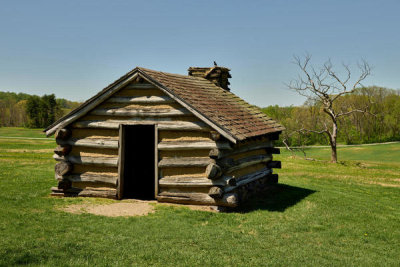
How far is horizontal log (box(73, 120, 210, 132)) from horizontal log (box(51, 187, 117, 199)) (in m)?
2.05

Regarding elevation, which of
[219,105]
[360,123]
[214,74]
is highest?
[214,74]

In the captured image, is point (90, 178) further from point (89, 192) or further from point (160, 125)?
point (160, 125)

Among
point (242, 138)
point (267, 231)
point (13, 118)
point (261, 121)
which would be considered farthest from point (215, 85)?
point (13, 118)

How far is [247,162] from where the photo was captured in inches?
454

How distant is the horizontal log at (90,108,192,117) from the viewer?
1042cm

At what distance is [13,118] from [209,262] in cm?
10619

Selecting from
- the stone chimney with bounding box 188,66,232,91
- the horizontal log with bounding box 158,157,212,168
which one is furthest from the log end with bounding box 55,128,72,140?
the stone chimney with bounding box 188,66,232,91

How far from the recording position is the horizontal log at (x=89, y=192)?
11.0m

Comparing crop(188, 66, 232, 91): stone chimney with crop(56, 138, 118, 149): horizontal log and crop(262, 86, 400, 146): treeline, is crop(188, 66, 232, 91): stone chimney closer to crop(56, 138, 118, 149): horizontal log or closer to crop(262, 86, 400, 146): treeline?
crop(56, 138, 118, 149): horizontal log

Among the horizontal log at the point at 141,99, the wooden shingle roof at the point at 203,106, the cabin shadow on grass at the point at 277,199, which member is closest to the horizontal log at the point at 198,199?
the cabin shadow on grass at the point at 277,199

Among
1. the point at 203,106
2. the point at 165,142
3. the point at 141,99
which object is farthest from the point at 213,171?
the point at 141,99

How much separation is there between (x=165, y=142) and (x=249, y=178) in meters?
3.27

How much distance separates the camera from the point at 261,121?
13539 mm

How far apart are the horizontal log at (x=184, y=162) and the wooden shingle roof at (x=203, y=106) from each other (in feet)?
3.77
